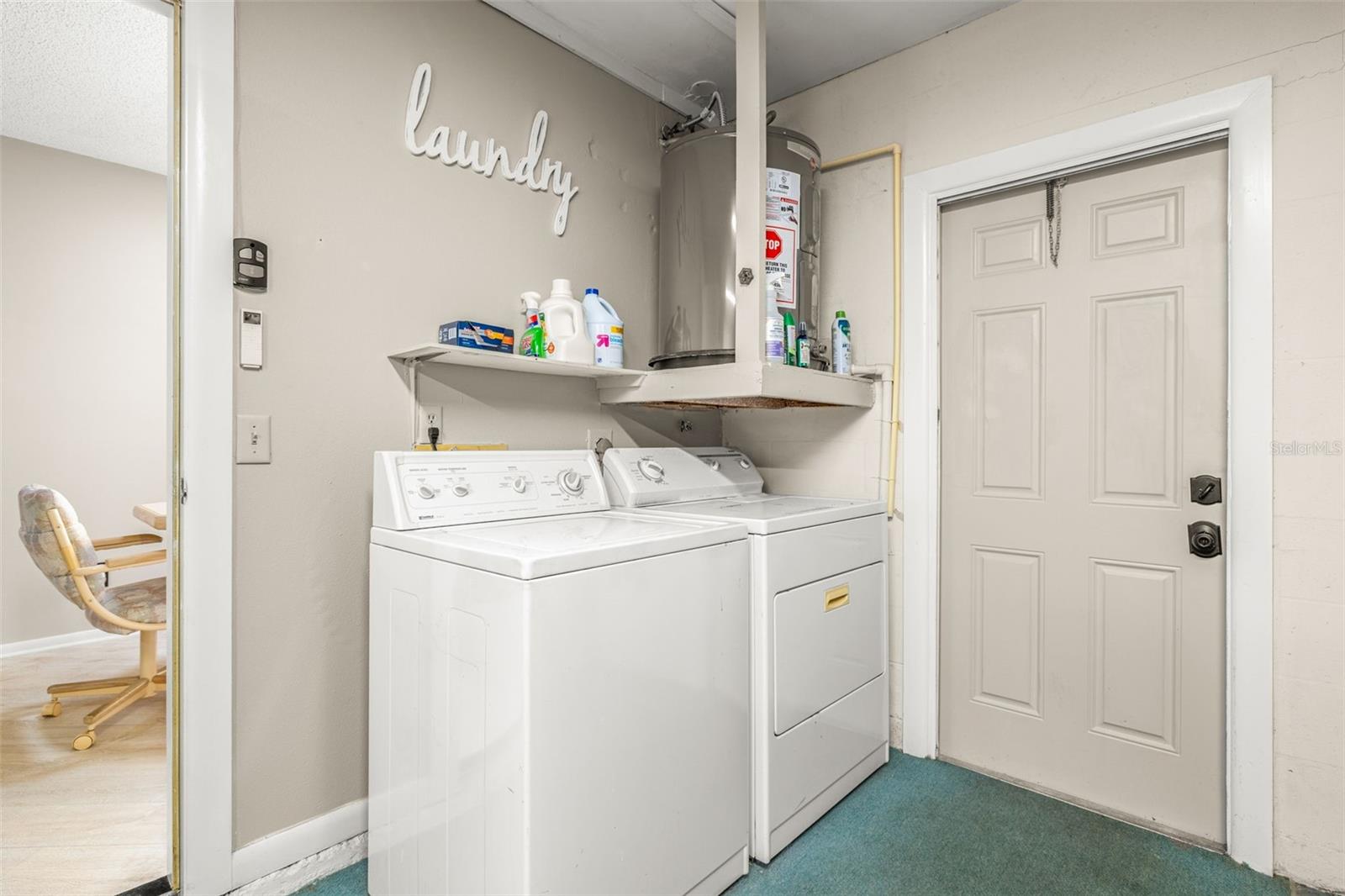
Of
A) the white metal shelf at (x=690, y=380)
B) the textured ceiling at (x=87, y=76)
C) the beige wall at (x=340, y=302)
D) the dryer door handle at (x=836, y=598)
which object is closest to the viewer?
the beige wall at (x=340, y=302)

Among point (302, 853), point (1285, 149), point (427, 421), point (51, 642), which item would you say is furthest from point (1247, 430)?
point (51, 642)

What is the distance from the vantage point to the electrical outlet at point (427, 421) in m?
1.89

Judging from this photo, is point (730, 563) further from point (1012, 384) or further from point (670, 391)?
point (1012, 384)

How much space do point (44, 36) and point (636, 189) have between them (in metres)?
2.09

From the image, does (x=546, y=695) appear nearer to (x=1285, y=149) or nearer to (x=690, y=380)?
(x=690, y=380)

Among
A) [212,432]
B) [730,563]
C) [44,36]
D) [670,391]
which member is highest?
[44,36]

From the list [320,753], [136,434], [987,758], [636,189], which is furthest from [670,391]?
[136,434]

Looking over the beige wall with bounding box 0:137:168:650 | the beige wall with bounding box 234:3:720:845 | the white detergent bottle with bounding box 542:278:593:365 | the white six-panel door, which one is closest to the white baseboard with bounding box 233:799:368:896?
the beige wall with bounding box 234:3:720:845

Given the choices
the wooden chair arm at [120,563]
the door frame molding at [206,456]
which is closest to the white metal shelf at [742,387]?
Result: the door frame molding at [206,456]

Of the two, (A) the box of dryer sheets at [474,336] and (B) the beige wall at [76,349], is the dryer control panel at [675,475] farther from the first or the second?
(B) the beige wall at [76,349]

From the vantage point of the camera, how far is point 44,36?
2.24m

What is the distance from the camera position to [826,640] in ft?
6.42

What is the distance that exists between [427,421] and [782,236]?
4.20ft

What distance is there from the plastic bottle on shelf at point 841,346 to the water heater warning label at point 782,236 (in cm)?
27
